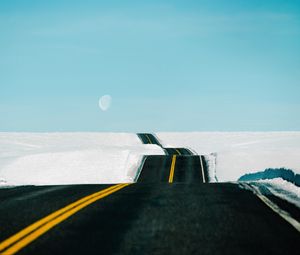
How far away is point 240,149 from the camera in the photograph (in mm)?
68188

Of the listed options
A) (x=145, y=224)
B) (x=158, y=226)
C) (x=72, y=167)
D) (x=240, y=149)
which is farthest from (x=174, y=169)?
(x=158, y=226)

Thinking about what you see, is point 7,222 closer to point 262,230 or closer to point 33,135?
point 262,230

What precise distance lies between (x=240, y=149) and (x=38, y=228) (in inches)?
2523

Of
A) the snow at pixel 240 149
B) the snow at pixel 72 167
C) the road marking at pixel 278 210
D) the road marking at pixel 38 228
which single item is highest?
the snow at pixel 240 149

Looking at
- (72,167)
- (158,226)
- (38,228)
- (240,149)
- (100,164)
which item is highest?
(240,149)

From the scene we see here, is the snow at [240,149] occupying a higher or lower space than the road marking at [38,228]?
higher

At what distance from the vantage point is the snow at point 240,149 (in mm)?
44844

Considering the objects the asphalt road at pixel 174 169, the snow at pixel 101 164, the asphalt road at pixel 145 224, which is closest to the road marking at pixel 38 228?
the asphalt road at pixel 145 224

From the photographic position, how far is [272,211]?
714 centimetres

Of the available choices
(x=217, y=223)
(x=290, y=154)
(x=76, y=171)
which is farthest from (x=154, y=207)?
(x=290, y=154)

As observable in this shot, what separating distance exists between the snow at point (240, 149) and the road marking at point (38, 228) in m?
26.8

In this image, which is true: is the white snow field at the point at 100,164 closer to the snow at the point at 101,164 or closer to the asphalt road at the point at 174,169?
the snow at the point at 101,164

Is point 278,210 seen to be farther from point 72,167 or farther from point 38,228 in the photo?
point 72,167

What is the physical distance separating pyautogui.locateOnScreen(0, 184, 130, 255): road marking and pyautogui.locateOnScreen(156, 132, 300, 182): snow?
87.8 ft
